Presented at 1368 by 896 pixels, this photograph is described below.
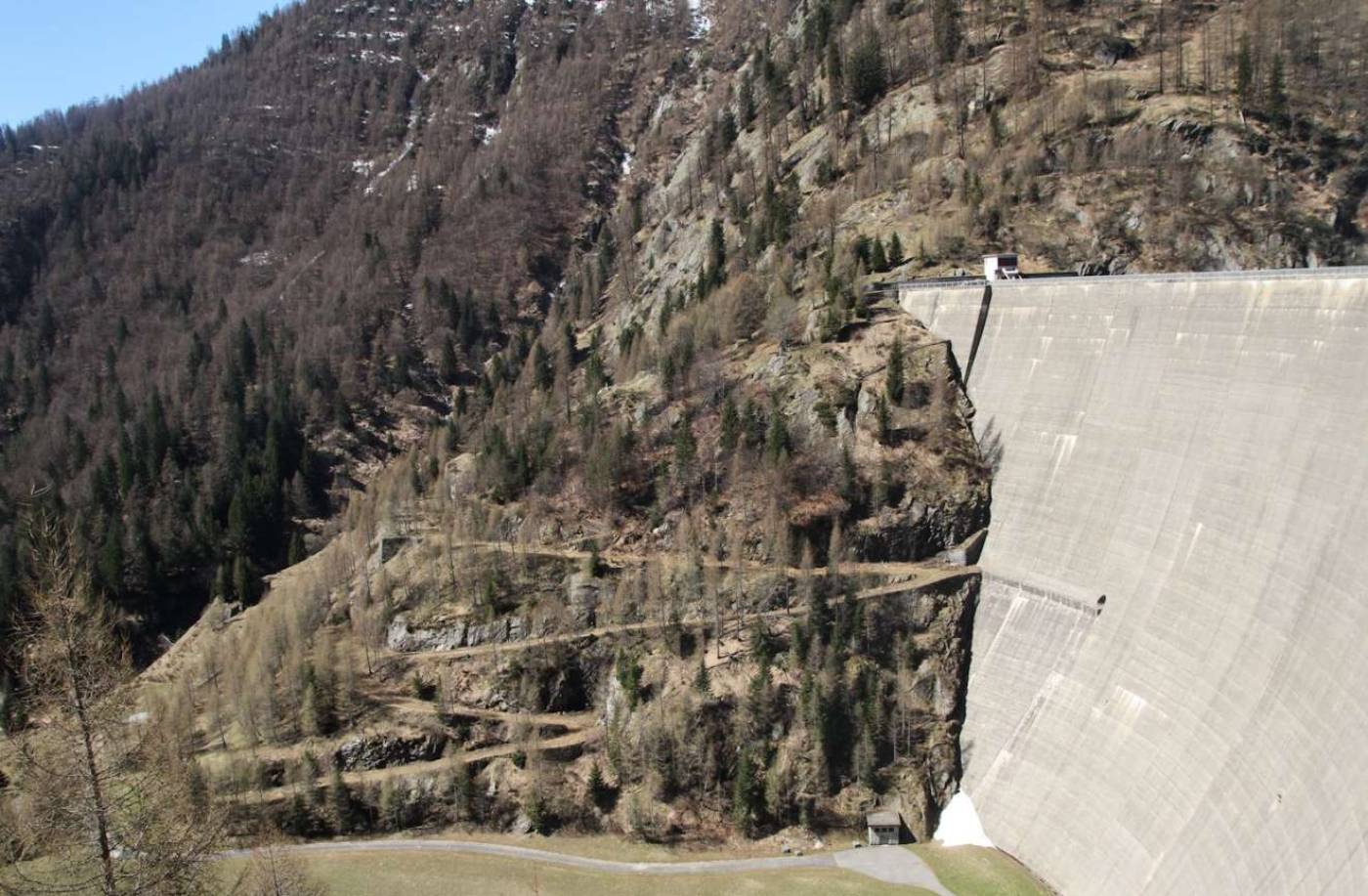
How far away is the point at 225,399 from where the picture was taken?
118812 mm

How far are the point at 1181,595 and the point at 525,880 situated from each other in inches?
1403

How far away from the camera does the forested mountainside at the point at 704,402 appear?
186ft

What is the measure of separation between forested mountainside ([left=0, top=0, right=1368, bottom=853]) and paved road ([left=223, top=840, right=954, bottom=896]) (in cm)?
267

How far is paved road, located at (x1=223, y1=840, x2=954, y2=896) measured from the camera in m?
46.4

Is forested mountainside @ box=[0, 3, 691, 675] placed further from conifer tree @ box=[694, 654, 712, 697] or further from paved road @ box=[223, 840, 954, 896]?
conifer tree @ box=[694, 654, 712, 697]

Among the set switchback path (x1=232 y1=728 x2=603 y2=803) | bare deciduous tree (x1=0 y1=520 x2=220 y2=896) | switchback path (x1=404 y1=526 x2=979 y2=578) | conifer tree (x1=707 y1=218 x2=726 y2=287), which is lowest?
switchback path (x1=232 y1=728 x2=603 y2=803)

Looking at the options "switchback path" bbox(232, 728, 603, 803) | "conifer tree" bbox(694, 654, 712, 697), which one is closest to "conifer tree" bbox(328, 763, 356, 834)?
"switchback path" bbox(232, 728, 603, 803)

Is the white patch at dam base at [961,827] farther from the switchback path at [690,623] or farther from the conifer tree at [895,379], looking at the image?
the conifer tree at [895,379]

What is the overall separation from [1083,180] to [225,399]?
102 meters

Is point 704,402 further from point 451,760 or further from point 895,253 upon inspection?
point 451,760

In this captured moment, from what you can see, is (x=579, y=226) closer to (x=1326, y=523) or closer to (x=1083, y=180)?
(x=1083, y=180)

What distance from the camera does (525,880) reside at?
1913 inches

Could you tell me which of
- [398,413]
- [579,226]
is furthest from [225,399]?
[579,226]

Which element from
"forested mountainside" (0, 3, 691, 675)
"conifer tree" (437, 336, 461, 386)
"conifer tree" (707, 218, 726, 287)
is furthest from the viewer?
"conifer tree" (437, 336, 461, 386)
